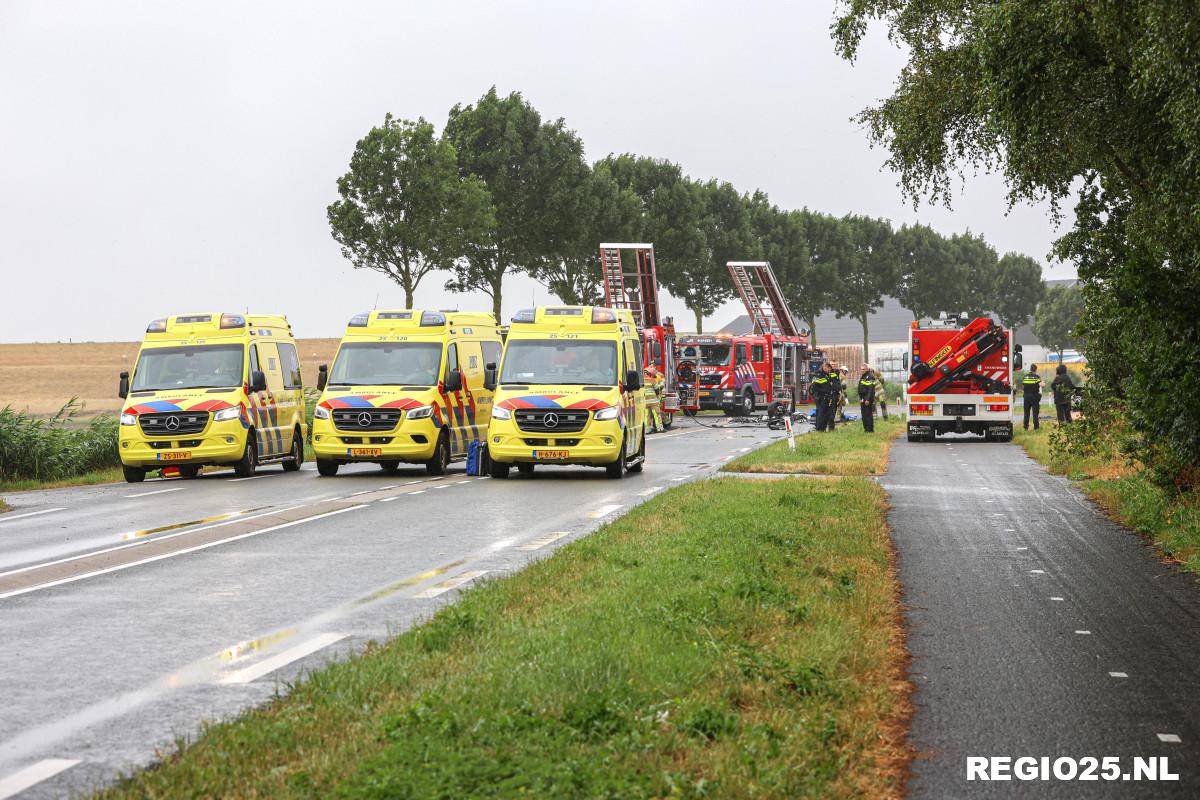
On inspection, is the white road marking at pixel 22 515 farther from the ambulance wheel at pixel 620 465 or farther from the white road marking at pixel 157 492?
the ambulance wheel at pixel 620 465

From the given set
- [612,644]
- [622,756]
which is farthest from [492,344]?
[622,756]

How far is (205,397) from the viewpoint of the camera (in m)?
23.6

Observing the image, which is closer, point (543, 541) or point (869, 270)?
point (543, 541)

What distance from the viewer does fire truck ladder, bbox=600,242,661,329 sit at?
4500cm

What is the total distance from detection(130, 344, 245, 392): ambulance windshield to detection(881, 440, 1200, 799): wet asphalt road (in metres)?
12.5

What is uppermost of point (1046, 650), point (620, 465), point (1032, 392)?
point (1032, 392)

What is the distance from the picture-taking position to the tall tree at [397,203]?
45406 millimetres

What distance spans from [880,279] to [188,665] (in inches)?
3771

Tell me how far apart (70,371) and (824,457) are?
56682 millimetres

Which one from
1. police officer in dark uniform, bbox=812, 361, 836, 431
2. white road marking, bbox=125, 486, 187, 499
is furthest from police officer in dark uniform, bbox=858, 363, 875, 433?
white road marking, bbox=125, 486, 187, 499

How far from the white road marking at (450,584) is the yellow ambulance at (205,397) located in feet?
42.6

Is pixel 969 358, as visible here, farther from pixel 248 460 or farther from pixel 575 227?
pixel 575 227

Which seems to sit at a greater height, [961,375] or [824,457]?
[961,375]

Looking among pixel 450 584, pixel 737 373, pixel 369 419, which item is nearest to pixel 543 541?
pixel 450 584
